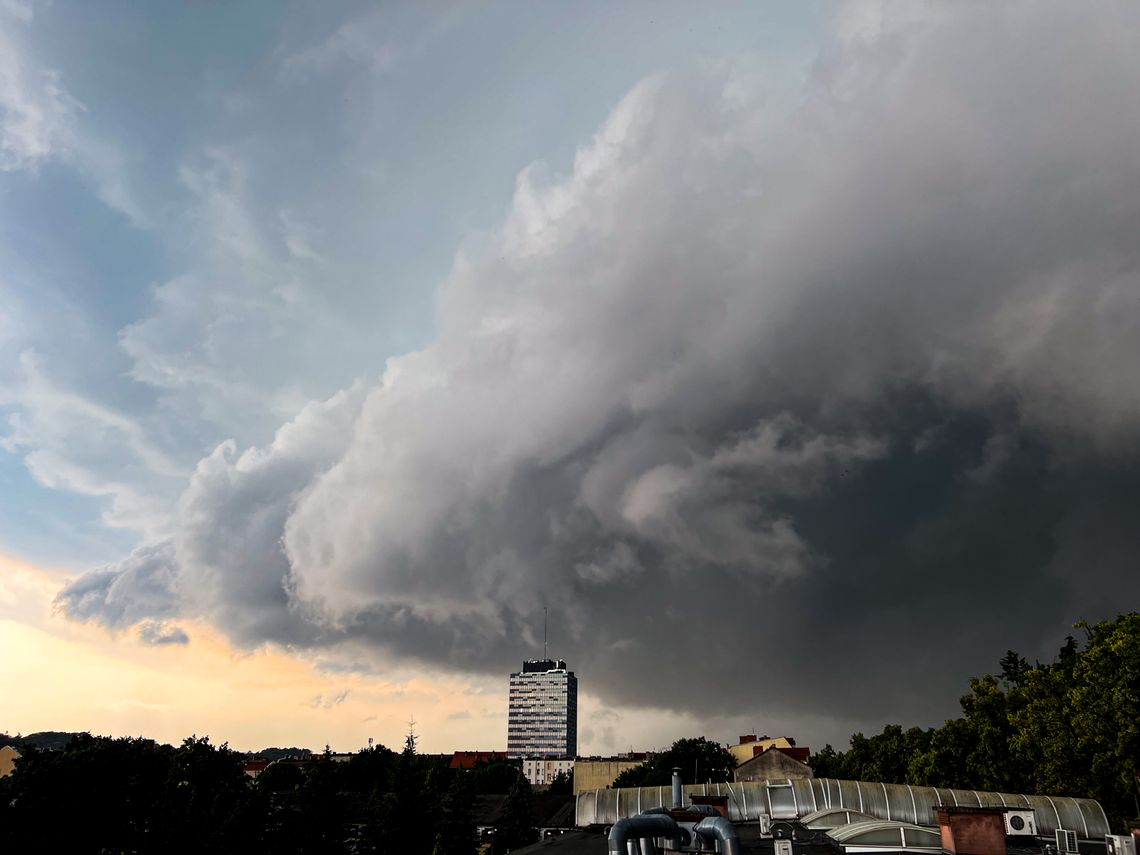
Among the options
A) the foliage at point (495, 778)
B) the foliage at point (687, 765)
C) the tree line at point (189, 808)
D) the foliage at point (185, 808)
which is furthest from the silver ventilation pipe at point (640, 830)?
the foliage at point (495, 778)

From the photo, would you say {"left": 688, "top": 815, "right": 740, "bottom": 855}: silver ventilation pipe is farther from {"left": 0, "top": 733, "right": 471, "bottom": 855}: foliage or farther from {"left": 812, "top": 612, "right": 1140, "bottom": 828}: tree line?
{"left": 0, "top": 733, "right": 471, "bottom": 855}: foliage

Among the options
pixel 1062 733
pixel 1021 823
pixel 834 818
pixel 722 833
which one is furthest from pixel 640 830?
pixel 1062 733

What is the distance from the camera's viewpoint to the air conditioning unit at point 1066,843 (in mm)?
27406

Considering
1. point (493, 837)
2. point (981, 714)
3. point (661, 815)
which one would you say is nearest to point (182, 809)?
point (493, 837)

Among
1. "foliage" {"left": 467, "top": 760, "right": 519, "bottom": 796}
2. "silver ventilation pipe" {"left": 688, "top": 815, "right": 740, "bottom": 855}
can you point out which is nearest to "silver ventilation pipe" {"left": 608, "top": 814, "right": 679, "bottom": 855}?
"silver ventilation pipe" {"left": 688, "top": 815, "right": 740, "bottom": 855}

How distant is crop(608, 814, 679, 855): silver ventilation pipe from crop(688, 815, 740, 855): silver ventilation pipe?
7.7 inches

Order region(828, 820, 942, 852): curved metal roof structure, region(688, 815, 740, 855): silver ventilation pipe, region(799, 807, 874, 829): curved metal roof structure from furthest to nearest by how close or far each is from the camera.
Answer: region(799, 807, 874, 829): curved metal roof structure < region(828, 820, 942, 852): curved metal roof structure < region(688, 815, 740, 855): silver ventilation pipe

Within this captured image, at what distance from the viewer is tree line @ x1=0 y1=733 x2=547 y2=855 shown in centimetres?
5553

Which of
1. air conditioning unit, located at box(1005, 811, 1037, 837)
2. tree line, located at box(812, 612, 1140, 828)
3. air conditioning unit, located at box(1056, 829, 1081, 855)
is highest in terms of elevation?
tree line, located at box(812, 612, 1140, 828)

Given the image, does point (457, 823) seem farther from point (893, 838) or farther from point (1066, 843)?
point (893, 838)

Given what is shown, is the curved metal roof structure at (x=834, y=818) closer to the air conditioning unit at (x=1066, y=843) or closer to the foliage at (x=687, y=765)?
the air conditioning unit at (x=1066, y=843)

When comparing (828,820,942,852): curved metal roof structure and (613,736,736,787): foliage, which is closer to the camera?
(828,820,942,852): curved metal roof structure

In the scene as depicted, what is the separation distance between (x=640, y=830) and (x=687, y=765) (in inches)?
4060

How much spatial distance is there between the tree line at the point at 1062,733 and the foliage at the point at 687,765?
1892 inches
